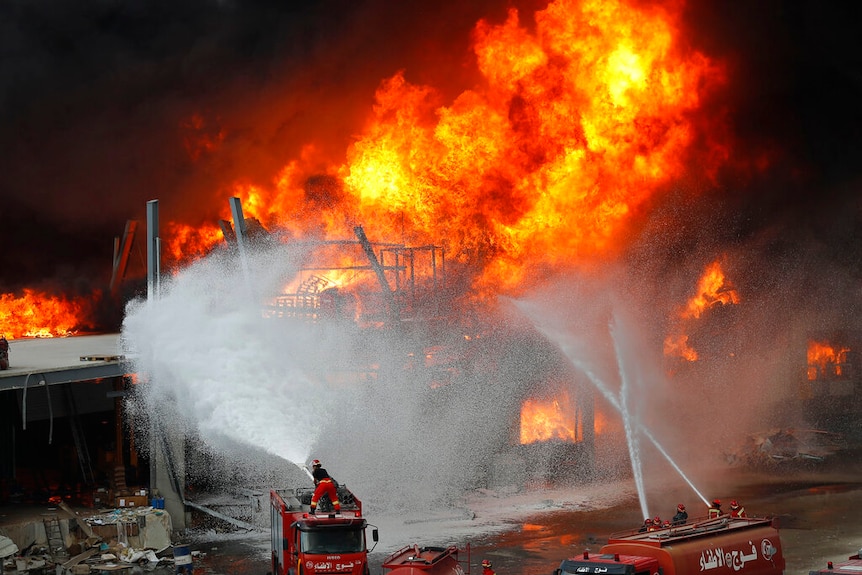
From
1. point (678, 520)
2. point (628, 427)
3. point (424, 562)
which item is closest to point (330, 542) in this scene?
point (424, 562)

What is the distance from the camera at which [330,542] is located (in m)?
17.5

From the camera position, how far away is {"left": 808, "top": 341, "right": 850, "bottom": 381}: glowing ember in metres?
49.3

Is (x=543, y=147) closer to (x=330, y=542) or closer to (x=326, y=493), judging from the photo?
(x=326, y=493)

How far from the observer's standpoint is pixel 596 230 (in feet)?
134

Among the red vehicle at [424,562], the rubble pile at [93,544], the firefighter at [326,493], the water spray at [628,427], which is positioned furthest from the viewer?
the water spray at [628,427]

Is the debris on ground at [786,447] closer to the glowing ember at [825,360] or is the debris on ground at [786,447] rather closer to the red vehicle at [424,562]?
the glowing ember at [825,360]

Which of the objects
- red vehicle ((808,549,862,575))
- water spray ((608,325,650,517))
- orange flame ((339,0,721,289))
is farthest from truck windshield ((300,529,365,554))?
orange flame ((339,0,721,289))

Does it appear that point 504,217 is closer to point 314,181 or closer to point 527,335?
point 527,335

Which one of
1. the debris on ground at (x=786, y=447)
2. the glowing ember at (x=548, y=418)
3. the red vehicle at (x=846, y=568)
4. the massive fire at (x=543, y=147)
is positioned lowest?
the red vehicle at (x=846, y=568)

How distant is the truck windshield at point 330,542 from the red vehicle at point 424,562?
0.89 metres

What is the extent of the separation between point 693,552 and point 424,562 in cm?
477

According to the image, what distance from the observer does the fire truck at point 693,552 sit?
1636 cm

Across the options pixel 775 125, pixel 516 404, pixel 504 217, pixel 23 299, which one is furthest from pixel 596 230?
pixel 23 299

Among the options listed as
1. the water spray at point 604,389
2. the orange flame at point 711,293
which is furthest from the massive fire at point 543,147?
the orange flame at point 711,293
